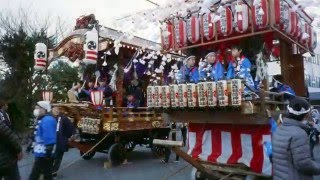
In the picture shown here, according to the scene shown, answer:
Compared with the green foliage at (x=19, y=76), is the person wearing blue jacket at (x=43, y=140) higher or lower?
lower

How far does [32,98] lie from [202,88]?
46.7ft

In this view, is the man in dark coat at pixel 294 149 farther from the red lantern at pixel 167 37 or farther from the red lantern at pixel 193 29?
the red lantern at pixel 167 37

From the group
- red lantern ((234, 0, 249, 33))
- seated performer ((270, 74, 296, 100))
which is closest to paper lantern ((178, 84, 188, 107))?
red lantern ((234, 0, 249, 33))

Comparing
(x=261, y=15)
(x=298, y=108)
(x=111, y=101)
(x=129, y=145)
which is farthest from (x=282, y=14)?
(x=129, y=145)

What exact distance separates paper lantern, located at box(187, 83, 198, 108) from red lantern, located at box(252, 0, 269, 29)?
142cm

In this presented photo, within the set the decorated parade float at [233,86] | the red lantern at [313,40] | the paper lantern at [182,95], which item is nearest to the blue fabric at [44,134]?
the decorated parade float at [233,86]

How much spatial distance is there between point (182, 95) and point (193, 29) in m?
1.33

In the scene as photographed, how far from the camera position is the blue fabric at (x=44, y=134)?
19.4 feet

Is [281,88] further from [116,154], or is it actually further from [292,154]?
[116,154]

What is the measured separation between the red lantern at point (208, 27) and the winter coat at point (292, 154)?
3207 mm

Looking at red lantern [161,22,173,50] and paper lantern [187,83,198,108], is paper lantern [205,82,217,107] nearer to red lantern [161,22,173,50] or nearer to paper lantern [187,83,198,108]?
paper lantern [187,83,198,108]

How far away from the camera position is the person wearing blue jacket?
5929 millimetres

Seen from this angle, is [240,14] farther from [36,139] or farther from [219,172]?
[36,139]

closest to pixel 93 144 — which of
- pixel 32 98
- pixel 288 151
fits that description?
pixel 288 151
